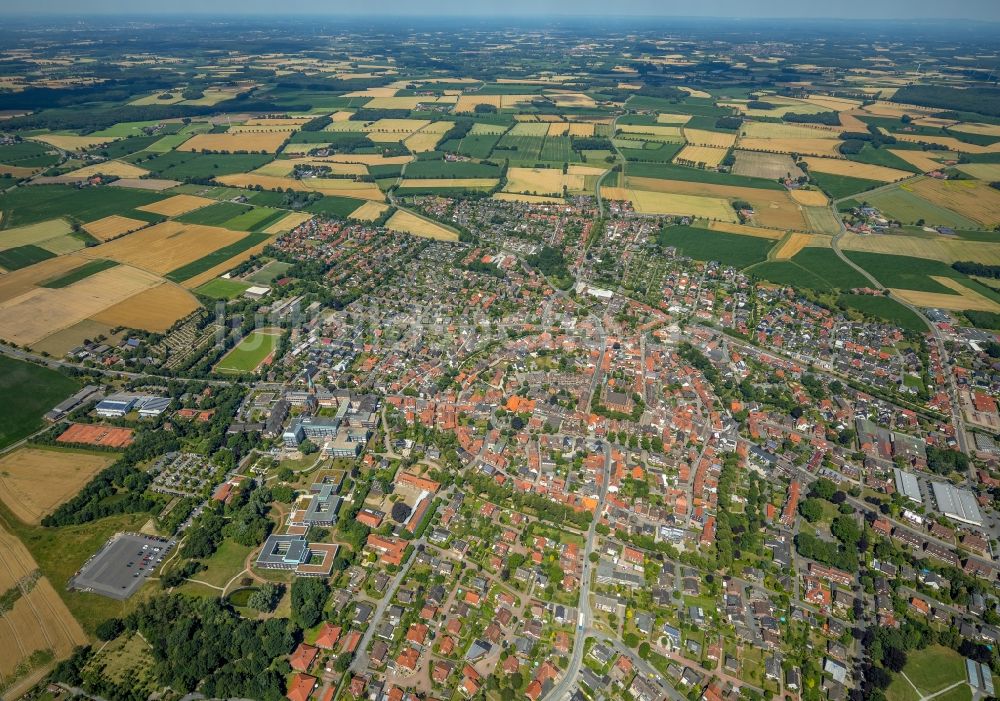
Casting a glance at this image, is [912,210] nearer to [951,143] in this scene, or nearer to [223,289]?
[951,143]

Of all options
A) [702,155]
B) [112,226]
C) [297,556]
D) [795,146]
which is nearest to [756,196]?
[702,155]

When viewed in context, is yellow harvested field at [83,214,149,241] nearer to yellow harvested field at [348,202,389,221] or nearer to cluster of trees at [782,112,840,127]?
yellow harvested field at [348,202,389,221]

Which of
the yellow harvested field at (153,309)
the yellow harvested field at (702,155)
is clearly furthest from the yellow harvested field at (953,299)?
the yellow harvested field at (153,309)

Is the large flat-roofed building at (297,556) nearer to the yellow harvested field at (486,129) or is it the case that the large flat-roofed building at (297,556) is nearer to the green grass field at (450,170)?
the green grass field at (450,170)

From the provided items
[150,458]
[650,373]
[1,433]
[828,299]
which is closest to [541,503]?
[650,373]

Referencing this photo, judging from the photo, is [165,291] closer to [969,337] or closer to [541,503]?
[541,503]

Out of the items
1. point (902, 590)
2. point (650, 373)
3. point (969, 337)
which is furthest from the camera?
point (969, 337)
